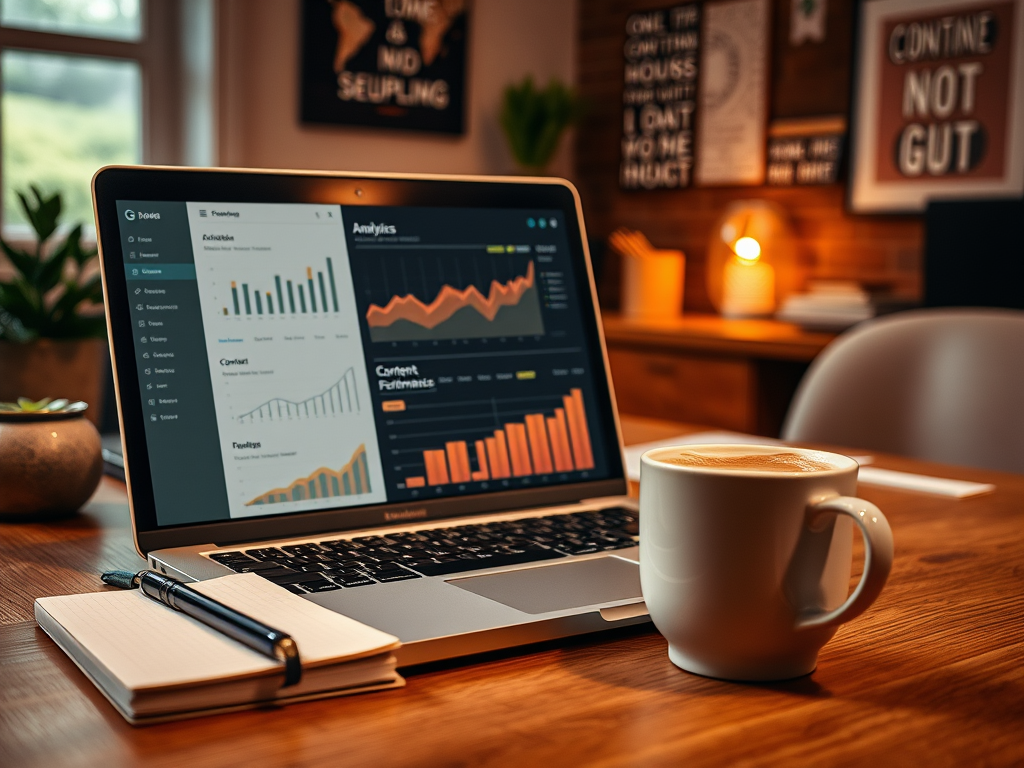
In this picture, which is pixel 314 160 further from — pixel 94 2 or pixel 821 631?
pixel 821 631

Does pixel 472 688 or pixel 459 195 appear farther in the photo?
pixel 459 195

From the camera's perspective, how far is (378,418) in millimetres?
783

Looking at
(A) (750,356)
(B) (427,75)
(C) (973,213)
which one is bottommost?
(A) (750,356)

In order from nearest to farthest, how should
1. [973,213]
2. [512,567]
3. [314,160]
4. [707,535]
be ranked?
[707,535] < [512,567] < [973,213] < [314,160]

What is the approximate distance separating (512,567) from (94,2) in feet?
9.62

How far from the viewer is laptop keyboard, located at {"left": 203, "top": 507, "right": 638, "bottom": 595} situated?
2.11 ft

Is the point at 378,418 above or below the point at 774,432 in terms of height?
above

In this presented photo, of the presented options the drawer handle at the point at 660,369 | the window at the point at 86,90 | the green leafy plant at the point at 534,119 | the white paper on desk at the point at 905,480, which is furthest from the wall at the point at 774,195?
the white paper on desk at the point at 905,480

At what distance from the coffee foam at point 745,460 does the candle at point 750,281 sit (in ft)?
8.41

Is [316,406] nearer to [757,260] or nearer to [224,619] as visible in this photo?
[224,619]

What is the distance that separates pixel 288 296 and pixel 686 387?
79.3 inches

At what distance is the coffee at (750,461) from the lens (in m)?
0.55

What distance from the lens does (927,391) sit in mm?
1467

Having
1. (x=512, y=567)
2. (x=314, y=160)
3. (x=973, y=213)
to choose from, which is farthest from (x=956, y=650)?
(x=314, y=160)
